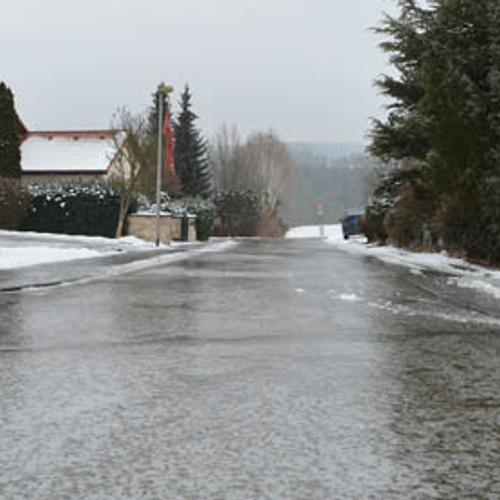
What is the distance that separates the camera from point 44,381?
21.2 feet

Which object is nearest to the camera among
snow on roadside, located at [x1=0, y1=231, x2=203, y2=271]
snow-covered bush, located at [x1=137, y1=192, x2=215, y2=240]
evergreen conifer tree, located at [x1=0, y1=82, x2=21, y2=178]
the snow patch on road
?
the snow patch on road

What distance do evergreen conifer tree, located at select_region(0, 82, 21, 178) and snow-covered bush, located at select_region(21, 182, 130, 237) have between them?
21.0 ft

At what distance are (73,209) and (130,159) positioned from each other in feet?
15.6

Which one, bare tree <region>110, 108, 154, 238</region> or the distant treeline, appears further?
the distant treeline

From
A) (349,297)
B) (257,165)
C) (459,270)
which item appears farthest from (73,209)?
(257,165)

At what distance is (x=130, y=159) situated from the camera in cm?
4244

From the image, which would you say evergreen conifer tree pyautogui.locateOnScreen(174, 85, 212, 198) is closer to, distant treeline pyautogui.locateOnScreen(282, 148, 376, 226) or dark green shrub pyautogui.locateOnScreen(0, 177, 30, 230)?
dark green shrub pyautogui.locateOnScreen(0, 177, 30, 230)

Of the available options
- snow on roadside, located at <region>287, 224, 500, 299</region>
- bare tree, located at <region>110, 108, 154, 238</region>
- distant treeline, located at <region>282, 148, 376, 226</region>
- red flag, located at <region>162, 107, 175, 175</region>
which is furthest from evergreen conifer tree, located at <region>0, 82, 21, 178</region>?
distant treeline, located at <region>282, 148, 376, 226</region>

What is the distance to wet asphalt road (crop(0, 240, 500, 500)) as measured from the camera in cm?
396

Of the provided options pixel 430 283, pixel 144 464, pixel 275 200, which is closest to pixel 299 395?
pixel 144 464

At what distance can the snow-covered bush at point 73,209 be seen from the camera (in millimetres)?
39250

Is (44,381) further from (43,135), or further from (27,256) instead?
(43,135)

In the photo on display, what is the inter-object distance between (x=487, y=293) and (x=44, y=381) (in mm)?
9766

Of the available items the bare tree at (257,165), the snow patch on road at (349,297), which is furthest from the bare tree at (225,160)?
the snow patch on road at (349,297)
